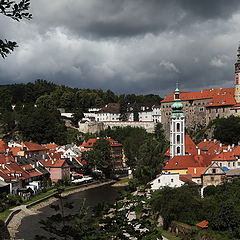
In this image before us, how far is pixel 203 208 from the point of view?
81.9 feet

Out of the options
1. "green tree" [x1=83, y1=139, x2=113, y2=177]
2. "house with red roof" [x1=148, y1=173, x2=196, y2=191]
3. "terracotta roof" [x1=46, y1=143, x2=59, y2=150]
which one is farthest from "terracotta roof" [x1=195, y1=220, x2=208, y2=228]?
"terracotta roof" [x1=46, y1=143, x2=59, y2=150]

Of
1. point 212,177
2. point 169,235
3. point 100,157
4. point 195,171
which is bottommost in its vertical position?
point 169,235

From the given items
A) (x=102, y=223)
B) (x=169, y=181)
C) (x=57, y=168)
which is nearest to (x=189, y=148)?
(x=169, y=181)

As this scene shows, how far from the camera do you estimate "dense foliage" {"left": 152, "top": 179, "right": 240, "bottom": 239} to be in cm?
2192

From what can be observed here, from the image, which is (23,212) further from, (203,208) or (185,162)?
(185,162)

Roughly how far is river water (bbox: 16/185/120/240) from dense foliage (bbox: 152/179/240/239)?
12.0ft

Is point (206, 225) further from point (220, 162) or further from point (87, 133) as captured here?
point (87, 133)

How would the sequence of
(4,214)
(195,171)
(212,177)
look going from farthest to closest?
(195,171) → (212,177) → (4,214)

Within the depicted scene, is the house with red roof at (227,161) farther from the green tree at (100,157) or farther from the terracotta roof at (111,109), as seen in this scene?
the terracotta roof at (111,109)

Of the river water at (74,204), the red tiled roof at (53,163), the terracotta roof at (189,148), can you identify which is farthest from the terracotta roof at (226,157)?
the red tiled roof at (53,163)

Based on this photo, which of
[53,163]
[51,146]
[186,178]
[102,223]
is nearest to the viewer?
[102,223]

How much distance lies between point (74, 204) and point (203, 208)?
12.4 m

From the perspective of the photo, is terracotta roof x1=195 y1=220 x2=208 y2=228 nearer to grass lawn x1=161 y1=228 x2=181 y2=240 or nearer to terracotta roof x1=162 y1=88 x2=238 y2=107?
grass lawn x1=161 y1=228 x2=181 y2=240

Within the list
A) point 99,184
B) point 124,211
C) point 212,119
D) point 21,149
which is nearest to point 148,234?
point 124,211
